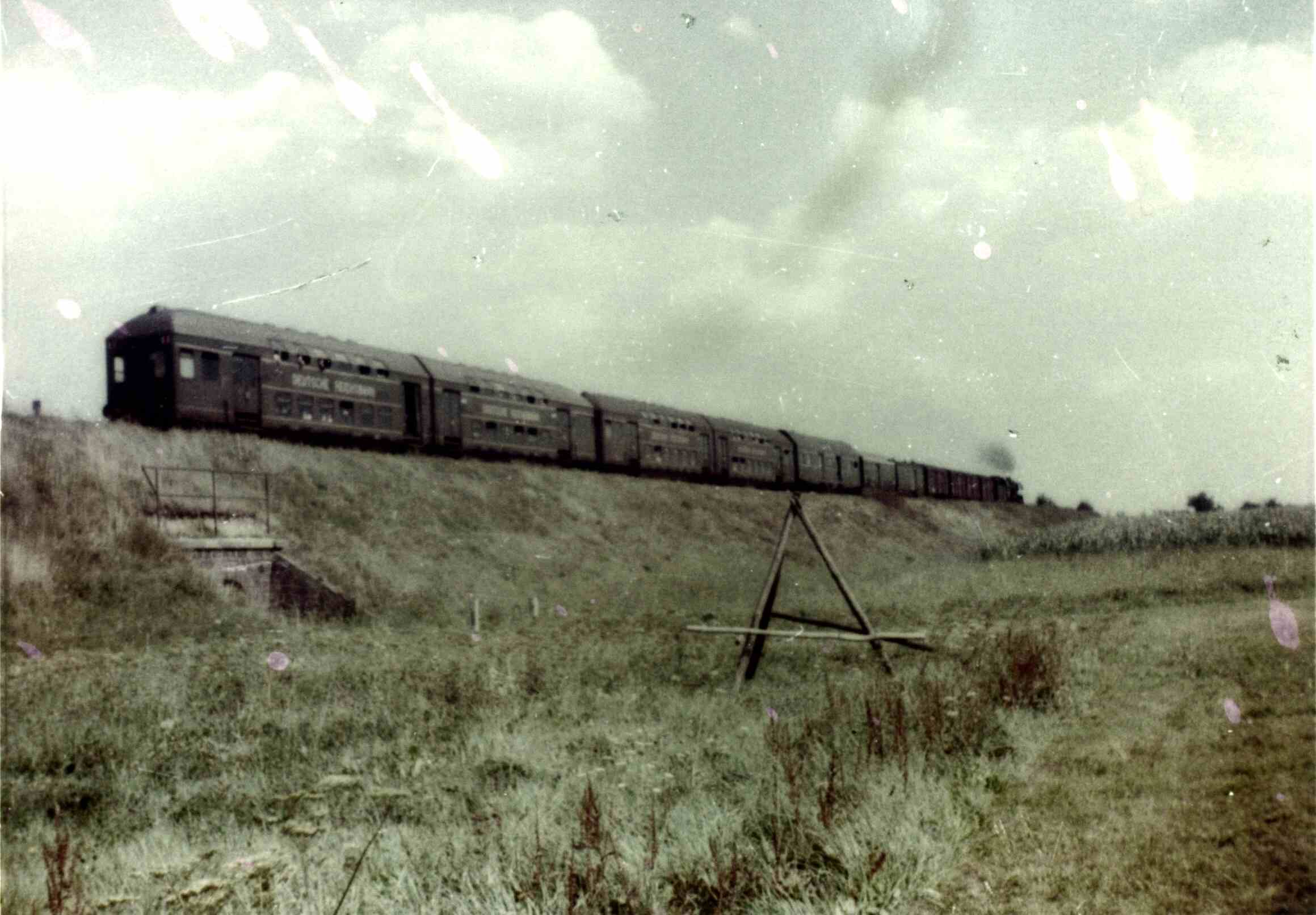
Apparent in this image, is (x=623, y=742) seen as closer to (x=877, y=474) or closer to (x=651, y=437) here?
(x=651, y=437)

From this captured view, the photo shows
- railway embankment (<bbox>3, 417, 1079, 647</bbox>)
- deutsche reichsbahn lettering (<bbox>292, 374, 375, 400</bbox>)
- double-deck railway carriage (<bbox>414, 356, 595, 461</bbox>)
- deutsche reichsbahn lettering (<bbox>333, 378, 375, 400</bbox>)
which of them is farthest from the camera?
double-deck railway carriage (<bbox>414, 356, 595, 461</bbox>)

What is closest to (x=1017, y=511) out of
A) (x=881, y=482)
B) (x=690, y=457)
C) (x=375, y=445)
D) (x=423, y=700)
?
(x=881, y=482)

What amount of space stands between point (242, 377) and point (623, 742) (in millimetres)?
17734

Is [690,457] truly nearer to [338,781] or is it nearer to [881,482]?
[881,482]

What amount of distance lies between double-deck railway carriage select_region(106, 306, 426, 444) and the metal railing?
A: 1607 mm

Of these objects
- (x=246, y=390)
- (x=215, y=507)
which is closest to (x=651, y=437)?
(x=246, y=390)

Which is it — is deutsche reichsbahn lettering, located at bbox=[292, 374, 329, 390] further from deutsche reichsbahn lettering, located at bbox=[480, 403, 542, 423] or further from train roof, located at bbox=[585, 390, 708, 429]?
train roof, located at bbox=[585, 390, 708, 429]

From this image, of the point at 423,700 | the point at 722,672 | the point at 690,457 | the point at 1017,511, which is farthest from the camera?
the point at 1017,511

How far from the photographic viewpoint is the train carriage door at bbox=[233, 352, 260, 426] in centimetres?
2281

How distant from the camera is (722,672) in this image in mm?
13555

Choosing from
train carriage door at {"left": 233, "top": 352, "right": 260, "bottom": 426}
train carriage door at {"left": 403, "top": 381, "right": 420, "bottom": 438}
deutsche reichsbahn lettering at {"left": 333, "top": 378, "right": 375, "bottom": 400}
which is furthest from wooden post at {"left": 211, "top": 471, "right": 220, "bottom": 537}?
train carriage door at {"left": 403, "top": 381, "right": 420, "bottom": 438}

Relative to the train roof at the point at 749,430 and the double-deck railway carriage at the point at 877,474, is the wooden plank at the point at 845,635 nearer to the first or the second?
the train roof at the point at 749,430

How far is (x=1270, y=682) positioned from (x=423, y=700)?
9080mm

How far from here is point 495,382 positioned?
31.7 metres
